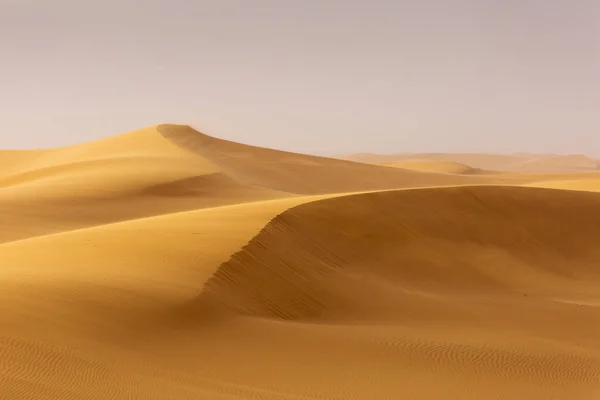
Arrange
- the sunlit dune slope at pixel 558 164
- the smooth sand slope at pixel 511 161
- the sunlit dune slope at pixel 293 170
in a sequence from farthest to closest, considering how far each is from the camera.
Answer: the sunlit dune slope at pixel 558 164, the smooth sand slope at pixel 511 161, the sunlit dune slope at pixel 293 170

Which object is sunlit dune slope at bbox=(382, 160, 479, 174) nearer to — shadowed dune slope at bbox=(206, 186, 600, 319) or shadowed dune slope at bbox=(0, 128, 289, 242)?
shadowed dune slope at bbox=(0, 128, 289, 242)

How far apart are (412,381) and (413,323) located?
2.49 m

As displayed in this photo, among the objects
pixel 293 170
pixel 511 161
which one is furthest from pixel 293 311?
pixel 511 161

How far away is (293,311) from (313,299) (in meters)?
0.68

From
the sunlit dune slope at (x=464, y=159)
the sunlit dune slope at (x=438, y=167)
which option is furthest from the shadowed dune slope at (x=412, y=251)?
the sunlit dune slope at (x=464, y=159)

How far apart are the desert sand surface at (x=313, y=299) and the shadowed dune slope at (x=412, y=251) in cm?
5

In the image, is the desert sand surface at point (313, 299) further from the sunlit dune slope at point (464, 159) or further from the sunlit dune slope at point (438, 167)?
the sunlit dune slope at point (464, 159)

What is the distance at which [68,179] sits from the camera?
25.7m

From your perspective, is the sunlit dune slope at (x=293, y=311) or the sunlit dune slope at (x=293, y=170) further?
the sunlit dune slope at (x=293, y=170)

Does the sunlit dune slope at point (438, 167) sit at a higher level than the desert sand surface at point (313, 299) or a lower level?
higher

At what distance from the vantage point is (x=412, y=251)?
1494cm

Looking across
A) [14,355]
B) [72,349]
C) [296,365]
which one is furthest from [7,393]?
[296,365]

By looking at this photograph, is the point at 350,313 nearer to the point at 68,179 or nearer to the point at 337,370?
the point at 337,370

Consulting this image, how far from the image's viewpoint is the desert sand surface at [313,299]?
6.62 meters
